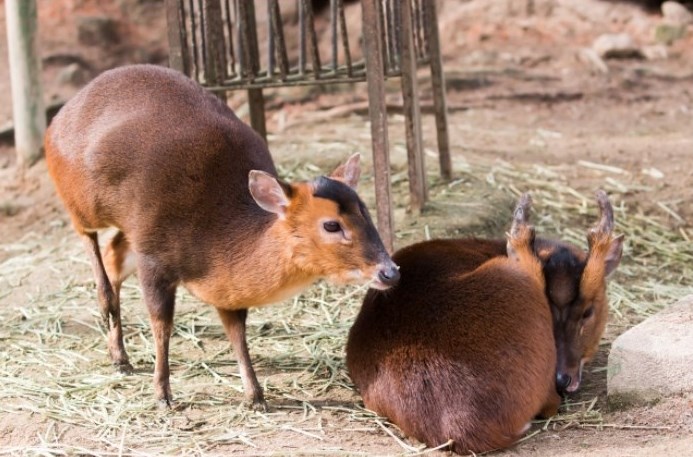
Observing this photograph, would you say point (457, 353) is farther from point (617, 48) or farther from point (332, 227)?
point (617, 48)

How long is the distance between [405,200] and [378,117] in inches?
54.6

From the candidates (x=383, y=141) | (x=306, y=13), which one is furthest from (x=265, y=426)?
(x=306, y=13)

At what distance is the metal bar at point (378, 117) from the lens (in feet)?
24.2

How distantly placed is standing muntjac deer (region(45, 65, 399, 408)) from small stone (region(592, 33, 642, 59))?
10.1 meters

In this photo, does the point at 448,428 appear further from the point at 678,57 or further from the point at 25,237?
the point at 678,57

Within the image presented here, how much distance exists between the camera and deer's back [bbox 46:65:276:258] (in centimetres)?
563

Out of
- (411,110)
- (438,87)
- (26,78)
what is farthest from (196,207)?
(26,78)

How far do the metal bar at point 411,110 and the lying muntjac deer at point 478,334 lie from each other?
2.48 meters

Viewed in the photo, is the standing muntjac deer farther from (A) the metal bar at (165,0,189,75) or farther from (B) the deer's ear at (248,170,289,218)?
(A) the metal bar at (165,0,189,75)

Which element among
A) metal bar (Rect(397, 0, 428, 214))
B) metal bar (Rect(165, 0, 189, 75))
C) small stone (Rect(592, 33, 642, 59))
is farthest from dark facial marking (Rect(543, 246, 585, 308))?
small stone (Rect(592, 33, 642, 59))

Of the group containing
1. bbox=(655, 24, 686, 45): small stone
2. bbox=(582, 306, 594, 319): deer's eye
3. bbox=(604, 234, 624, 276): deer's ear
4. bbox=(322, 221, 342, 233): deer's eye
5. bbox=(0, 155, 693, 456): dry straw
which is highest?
bbox=(322, 221, 342, 233): deer's eye

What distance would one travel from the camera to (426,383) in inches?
195

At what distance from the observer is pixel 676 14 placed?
635 inches

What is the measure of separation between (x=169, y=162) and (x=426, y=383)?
5.81 ft
